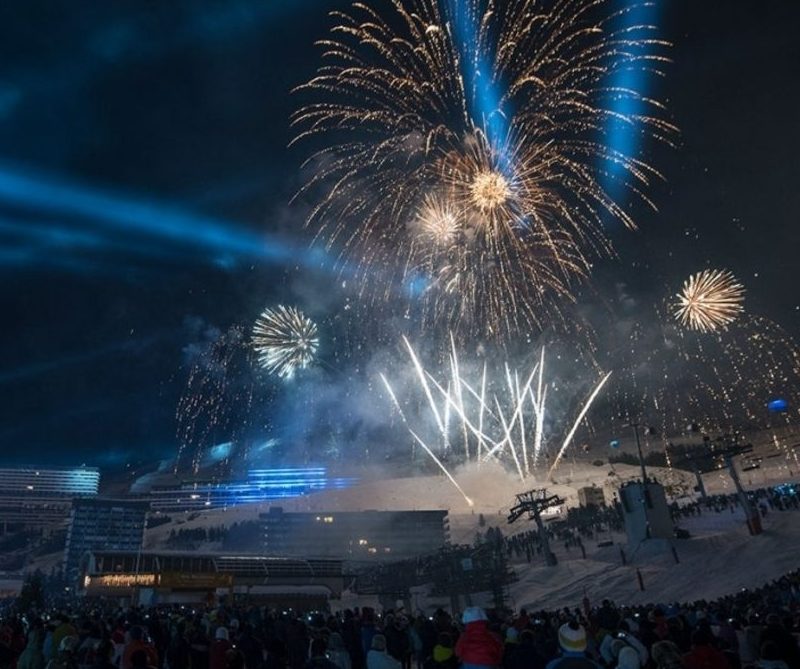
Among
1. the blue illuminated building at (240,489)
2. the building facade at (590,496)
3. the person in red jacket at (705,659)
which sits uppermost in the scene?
the blue illuminated building at (240,489)

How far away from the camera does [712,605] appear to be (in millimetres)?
18469

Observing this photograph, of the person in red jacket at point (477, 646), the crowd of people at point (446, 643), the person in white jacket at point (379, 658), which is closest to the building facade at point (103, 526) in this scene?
the crowd of people at point (446, 643)

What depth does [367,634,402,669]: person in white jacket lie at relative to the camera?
25.4 ft

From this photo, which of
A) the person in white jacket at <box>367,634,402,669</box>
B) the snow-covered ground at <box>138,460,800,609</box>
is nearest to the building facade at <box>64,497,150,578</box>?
the snow-covered ground at <box>138,460,800,609</box>

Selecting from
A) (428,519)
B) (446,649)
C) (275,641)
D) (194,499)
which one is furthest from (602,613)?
(194,499)

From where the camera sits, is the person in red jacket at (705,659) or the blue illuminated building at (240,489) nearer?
the person in red jacket at (705,659)

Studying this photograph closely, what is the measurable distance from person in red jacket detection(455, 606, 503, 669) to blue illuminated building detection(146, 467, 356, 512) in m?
150

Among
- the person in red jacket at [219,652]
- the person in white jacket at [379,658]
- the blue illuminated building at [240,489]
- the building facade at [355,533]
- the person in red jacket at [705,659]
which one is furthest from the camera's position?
the blue illuminated building at [240,489]

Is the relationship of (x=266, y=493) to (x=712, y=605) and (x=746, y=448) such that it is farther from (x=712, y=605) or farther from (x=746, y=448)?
(x=712, y=605)

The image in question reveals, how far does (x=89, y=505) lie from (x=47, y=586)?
2837cm

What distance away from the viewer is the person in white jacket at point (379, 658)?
776 centimetres

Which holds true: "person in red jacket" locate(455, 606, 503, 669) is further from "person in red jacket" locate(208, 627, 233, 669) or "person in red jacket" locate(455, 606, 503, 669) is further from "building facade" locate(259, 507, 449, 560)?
"building facade" locate(259, 507, 449, 560)

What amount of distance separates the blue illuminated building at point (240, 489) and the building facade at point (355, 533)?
204ft

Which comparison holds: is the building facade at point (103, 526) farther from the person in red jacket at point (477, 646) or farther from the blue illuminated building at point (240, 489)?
the person in red jacket at point (477, 646)
